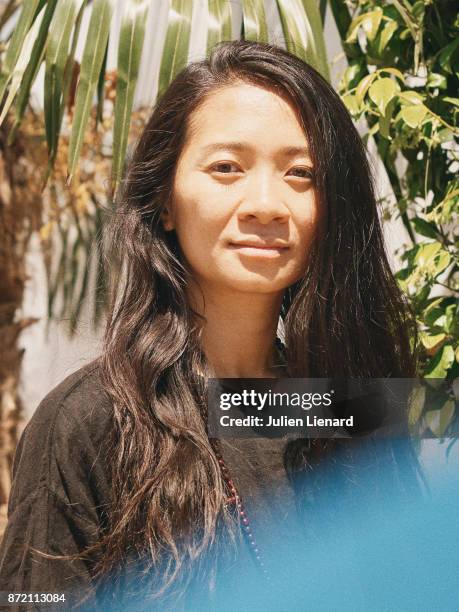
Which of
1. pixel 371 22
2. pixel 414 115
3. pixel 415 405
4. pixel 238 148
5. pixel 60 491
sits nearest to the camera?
pixel 60 491

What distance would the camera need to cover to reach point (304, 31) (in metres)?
1.50

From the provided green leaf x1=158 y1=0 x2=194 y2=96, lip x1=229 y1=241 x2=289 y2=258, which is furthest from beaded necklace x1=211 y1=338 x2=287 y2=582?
green leaf x1=158 y1=0 x2=194 y2=96

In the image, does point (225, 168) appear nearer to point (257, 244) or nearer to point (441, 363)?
point (257, 244)

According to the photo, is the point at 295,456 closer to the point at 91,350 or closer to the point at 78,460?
the point at 78,460

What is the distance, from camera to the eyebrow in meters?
1.04

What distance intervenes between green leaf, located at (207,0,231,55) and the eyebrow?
48 centimetres

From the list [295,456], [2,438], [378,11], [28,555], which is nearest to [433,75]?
[378,11]

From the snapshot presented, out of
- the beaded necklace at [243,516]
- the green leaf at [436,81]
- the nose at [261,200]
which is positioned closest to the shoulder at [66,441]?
the beaded necklace at [243,516]

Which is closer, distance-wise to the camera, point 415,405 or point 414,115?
point 415,405

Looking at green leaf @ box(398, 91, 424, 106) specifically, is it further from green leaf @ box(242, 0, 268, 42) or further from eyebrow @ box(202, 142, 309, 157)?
eyebrow @ box(202, 142, 309, 157)

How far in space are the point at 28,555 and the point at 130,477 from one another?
0.14m

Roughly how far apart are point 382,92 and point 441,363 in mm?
461

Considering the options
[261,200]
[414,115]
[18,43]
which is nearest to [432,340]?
[414,115]

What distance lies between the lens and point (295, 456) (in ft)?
3.58
